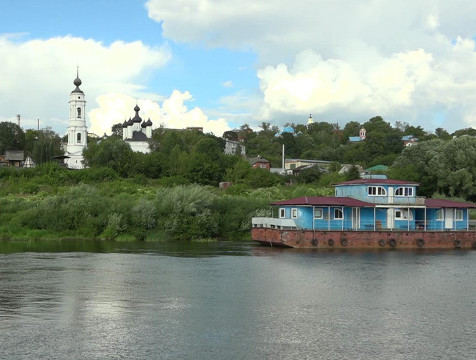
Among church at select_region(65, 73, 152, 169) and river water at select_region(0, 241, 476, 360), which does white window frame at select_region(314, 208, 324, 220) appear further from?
church at select_region(65, 73, 152, 169)

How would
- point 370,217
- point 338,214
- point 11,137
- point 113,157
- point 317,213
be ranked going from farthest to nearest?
point 11,137
point 113,157
point 370,217
point 338,214
point 317,213

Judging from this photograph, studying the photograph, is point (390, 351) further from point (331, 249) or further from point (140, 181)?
point (140, 181)

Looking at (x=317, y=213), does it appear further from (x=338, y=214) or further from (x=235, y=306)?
(x=235, y=306)

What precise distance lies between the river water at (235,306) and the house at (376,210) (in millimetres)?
6383

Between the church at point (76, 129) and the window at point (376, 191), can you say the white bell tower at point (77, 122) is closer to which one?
the church at point (76, 129)

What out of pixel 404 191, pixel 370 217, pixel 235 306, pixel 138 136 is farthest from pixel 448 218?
pixel 138 136

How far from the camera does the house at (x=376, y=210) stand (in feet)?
170

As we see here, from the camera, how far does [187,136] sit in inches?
4751

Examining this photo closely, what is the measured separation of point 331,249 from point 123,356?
31202mm

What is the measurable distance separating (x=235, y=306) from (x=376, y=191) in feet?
92.3

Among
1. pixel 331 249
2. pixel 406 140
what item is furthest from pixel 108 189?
pixel 406 140

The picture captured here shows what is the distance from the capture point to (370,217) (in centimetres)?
5328

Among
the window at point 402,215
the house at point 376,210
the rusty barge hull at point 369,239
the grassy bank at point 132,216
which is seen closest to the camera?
the rusty barge hull at point 369,239

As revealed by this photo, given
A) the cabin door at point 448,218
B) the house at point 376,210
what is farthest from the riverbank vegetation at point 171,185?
the cabin door at point 448,218
